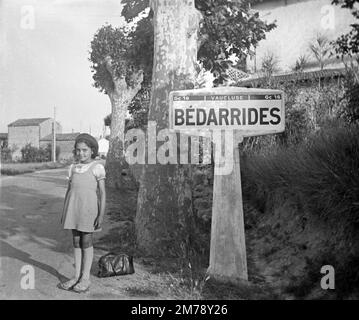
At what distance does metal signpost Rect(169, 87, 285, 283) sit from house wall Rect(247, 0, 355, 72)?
8343 millimetres

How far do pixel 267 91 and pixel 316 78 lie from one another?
516 cm

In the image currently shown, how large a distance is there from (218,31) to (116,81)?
7016 millimetres

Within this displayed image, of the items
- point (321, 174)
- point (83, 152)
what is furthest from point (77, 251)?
point (321, 174)

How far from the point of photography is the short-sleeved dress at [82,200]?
3820 millimetres

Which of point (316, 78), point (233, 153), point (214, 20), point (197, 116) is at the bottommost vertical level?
point (233, 153)

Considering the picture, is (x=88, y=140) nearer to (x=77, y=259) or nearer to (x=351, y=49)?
(x=77, y=259)

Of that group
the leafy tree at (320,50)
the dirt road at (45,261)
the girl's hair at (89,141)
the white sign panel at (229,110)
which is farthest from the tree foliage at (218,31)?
the dirt road at (45,261)

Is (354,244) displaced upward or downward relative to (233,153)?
downward

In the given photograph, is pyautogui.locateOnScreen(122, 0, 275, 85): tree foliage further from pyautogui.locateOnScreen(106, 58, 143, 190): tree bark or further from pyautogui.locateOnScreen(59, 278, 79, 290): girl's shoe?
pyautogui.locateOnScreen(106, 58, 143, 190): tree bark

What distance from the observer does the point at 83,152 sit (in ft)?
12.7

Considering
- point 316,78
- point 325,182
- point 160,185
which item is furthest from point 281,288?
point 316,78

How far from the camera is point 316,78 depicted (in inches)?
333

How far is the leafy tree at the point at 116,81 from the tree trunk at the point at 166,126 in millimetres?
7672
